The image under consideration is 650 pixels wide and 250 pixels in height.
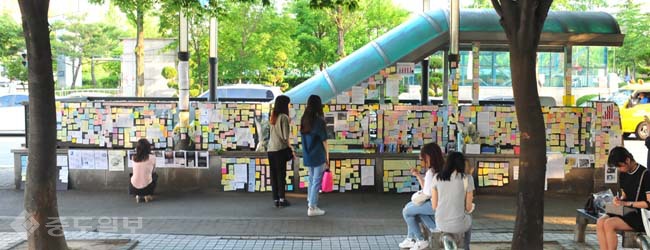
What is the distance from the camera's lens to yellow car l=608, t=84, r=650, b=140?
21.0 meters

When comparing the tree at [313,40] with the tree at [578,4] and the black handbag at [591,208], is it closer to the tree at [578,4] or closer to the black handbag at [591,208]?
the tree at [578,4]

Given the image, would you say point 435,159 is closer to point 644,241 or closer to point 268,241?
point 644,241

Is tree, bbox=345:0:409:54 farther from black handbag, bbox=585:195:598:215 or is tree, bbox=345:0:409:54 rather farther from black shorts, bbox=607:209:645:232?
black shorts, bbox=607:209:645:232

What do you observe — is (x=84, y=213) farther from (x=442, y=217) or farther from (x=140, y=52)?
(x=140, y=52)

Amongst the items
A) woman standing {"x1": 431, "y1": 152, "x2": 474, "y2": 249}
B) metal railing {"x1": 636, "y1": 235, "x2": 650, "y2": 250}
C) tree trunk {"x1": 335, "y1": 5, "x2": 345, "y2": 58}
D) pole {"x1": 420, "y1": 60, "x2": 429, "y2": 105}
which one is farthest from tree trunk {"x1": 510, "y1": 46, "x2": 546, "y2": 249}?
tree trunk {"x1": 335, "y1": 5, "x2": 345, "y2": 58}

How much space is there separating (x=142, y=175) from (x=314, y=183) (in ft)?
8.62

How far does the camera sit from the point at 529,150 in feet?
17.9

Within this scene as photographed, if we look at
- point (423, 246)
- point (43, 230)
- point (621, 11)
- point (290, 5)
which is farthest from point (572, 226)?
point (621, 11)

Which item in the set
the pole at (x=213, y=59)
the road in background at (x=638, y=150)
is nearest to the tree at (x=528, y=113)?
the pole at (x=213, y=59)

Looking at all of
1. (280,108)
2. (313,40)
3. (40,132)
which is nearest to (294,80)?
(313,40)

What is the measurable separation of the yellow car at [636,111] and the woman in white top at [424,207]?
17544mm

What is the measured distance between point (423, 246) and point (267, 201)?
3.47m
